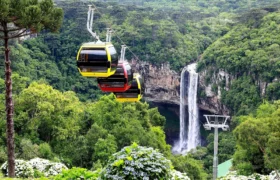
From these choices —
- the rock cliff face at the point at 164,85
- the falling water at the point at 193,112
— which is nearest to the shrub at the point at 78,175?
the falling water at the point at 193,112

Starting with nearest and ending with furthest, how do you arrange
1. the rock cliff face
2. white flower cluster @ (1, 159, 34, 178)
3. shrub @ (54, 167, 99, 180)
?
shrub @ (54, 167, 99, 180)
white flower cluster @ (1, 159, 34, 178)
the rock cliff face

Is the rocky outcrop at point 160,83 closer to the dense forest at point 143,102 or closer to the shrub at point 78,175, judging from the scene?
the dense forest at point 143,102

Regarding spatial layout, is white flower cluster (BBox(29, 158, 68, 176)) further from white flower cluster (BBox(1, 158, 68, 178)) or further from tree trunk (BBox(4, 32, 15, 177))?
tree trunk (BBox(4, 32, 15, 177))

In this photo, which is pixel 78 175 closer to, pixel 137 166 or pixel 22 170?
pixel 137 166

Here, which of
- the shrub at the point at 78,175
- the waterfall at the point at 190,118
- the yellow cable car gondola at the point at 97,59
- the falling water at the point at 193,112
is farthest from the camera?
the falling water at the point at 193,112

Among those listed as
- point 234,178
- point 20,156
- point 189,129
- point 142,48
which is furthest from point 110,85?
point 142,48

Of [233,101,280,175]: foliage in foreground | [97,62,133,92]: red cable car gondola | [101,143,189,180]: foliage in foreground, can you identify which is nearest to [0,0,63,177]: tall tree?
[97,62,133,92]: red cable car gondola

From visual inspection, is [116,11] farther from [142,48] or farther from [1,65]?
[1,65]
